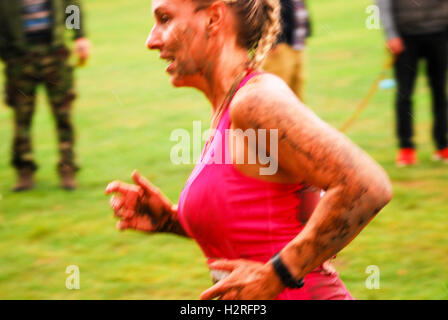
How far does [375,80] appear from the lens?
984cm

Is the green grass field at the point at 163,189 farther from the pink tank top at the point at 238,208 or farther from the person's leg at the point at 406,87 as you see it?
the pink tank top at the point at 238,208

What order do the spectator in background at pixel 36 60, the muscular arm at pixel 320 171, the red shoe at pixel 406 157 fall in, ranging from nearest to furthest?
the muscular arm at pixel 320 171 < the spectator in background at pixel 36 60 < the red shoe at pixel 406 157

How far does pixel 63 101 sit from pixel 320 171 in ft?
16.6

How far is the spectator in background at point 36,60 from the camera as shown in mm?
6035

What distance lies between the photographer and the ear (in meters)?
1.85

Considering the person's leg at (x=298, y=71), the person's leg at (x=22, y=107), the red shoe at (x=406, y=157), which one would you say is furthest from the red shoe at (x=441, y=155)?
the person's leg at (x=22, y=107)

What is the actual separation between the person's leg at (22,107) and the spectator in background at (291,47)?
86.2 inches

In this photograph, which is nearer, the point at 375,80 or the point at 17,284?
the point at 17,284

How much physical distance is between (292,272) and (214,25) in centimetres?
72

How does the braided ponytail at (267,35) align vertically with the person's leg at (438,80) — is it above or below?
above

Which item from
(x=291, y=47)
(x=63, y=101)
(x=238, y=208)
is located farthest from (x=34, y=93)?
(x=238, y=208)

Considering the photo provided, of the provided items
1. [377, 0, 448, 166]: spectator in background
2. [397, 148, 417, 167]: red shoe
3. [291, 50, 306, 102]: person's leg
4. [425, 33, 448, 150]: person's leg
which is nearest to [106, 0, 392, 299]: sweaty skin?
[291, 50, 306, 102]: person's leg
